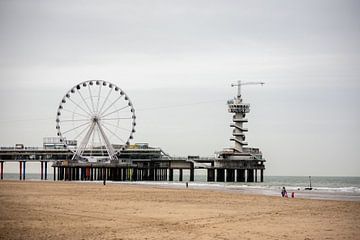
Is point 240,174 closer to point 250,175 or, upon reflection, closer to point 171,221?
point 250,175

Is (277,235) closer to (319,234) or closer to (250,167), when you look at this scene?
(319,234)

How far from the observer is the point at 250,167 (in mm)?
86750

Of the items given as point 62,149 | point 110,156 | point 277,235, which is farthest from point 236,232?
point 62,149

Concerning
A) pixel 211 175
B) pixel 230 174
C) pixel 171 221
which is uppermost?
pixel 171 221

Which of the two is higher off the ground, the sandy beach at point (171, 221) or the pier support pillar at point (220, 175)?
the sandy beach at point (171, 221)

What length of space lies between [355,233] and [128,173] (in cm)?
7155

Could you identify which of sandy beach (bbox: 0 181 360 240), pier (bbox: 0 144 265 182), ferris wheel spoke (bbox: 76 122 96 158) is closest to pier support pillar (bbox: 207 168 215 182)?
pier (bbox: 0 144 265 182)

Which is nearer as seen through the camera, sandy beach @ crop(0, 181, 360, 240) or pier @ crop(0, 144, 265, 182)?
sandy beach @ crop(0, 181, 360, 240)

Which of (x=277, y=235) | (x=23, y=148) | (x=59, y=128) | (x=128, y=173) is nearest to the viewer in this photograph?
(x=277, y=235)

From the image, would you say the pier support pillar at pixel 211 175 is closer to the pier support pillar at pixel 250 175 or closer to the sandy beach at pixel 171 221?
the pier support pillar at pixel 250 175

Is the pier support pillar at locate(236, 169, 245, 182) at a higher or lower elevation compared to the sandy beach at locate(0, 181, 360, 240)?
lower

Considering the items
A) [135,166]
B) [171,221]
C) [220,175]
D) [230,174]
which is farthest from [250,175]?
[171,221]

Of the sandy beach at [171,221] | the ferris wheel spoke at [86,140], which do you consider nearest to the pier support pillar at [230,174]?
the ferris wheel spoke at [86,140]

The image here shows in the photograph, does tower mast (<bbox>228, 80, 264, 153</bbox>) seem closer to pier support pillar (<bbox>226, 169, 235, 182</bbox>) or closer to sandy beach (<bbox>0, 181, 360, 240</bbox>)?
pier support pillar (<bbox>226, 169, 235, 182</bbox>)
